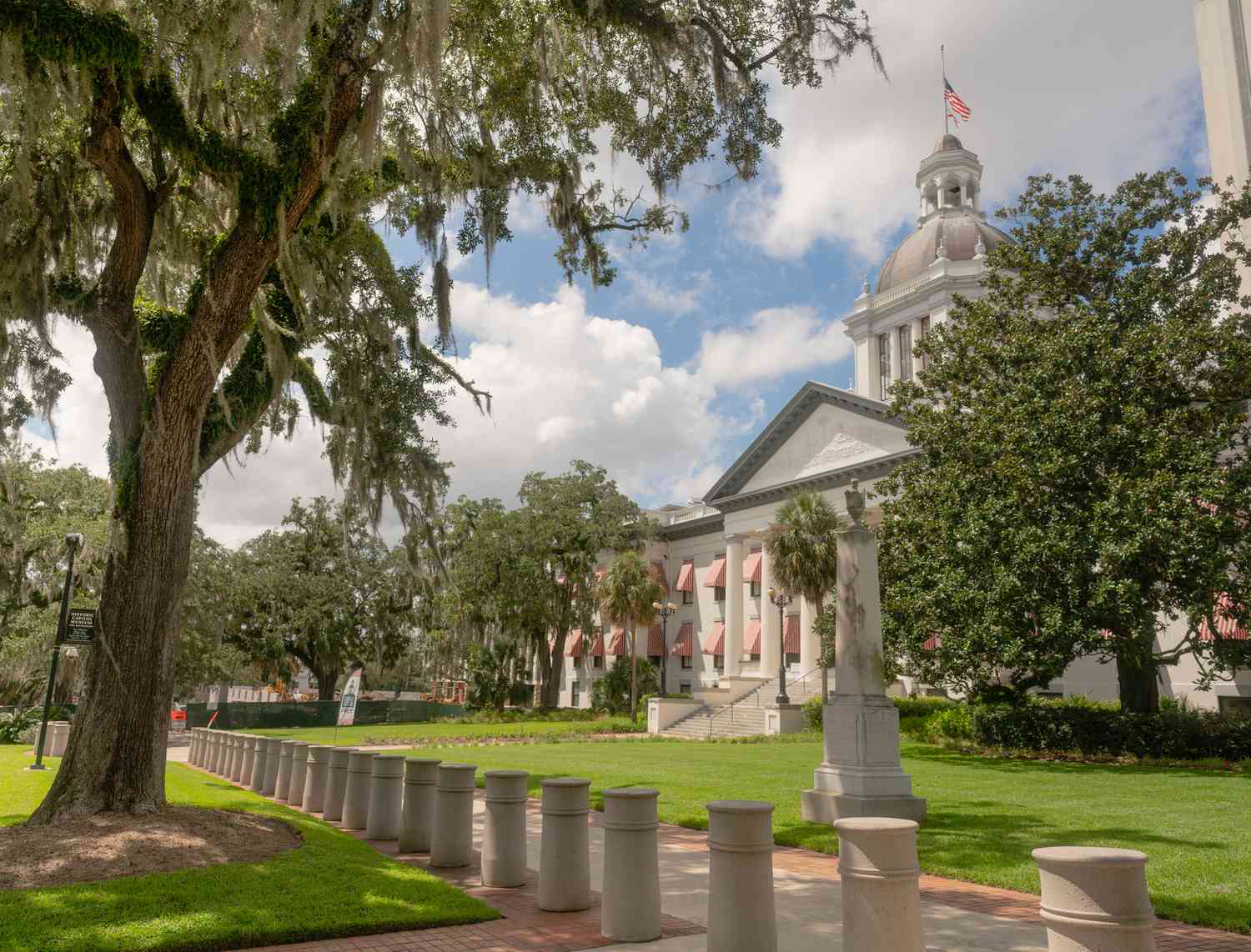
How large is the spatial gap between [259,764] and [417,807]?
7835 mm

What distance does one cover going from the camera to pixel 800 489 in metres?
42.7

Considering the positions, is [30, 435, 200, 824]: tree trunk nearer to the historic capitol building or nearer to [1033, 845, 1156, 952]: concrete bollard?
[1033, 845, 1156, 952]: concrete bollard

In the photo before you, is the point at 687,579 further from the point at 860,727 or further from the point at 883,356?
the point at 860,727

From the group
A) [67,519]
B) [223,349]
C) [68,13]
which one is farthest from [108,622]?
[67,519]

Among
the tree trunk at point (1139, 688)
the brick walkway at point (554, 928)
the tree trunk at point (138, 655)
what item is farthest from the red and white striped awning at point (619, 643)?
the brick walkway at point (554, 928)

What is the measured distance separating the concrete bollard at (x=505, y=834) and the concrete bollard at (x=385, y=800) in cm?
220

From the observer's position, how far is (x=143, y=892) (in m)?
6.44

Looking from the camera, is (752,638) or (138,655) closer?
(138,655)

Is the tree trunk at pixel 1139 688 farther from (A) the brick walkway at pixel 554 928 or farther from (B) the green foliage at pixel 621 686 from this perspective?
(B) the green foliage at pixel 621 686

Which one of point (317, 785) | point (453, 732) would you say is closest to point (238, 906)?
point (317, 785)

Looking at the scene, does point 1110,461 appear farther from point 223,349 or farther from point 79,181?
point 79,181

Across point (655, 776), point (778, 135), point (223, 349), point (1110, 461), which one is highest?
point (778, 135)

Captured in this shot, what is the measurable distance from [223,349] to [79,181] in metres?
3.47

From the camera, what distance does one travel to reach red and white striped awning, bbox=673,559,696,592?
2063 inches
